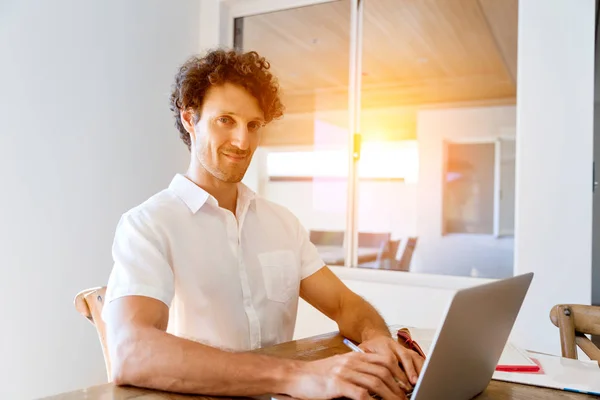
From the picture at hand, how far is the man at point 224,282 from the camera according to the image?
0.93m

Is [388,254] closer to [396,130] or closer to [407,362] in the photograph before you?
[396,130]

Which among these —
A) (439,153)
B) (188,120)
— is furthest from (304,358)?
(439,153)

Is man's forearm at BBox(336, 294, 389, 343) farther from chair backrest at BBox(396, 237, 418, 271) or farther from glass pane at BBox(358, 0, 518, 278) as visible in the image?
chair backrest at BBox(396, 237, 418, 271)

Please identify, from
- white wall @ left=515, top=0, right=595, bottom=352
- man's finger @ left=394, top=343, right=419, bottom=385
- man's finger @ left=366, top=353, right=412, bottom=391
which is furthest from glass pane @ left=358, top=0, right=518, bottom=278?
Answer: man's finger @ left=366, top=353, right=412, bottom=391

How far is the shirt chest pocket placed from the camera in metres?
1.54

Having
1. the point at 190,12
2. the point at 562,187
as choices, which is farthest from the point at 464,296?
the point at 190,12

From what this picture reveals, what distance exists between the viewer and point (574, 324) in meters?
1.47

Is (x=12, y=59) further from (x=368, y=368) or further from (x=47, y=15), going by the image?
(x=368, y=368)

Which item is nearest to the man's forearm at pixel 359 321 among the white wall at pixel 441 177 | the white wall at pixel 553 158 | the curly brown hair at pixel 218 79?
the curly brown hair at pixel 218 79

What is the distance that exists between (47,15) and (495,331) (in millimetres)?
2313

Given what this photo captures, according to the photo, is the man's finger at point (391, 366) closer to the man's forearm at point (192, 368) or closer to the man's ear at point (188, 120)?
the man's forearm at point (192, 368)

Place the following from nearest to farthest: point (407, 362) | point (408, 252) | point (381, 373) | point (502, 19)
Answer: point (381, 373) < point (407, 362) < point (502, 19) < point (408, 252)

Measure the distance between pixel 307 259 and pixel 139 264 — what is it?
607mm

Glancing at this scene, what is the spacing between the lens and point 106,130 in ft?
8.89
